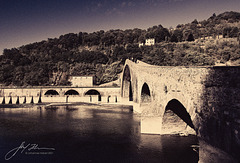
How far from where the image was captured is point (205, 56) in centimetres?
7606

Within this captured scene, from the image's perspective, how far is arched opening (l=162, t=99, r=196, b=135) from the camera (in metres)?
25.3

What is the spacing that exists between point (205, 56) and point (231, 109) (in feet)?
228

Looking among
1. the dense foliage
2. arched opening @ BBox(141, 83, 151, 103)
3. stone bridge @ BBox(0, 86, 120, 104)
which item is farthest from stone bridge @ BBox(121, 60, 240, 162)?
the dense foliage

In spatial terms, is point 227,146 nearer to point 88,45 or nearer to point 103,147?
point 103,147

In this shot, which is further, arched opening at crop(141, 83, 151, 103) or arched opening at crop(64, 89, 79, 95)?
arched opening at crop(64, 89, 79, 95)

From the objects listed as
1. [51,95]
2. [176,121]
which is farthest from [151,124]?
[51,95]

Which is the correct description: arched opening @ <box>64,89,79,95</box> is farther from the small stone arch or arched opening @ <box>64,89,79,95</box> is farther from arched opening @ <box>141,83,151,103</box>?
arched opening @ <box>141,83,151,103</box>

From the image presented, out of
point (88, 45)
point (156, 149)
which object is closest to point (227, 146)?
point (156, 149)

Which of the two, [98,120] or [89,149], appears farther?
[98,120]

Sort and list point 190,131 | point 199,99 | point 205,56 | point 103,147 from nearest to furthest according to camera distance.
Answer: point 199,99, point 103,147, point 190,131, point 205,56

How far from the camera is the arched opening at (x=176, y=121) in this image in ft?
83.1

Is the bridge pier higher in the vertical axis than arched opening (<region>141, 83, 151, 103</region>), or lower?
lower

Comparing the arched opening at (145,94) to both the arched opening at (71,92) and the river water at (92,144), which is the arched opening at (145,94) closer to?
the river water at (92,144)

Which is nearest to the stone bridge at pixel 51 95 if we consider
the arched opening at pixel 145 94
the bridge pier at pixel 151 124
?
the arched opening at pixel 145 94
